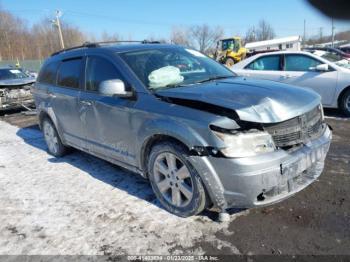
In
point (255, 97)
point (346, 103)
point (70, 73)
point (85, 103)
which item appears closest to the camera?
point (255, 97)

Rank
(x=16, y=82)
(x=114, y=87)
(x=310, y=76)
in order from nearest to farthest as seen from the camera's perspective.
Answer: (x=114, y=87)
(x=310, y=76)
(x=16, y=82)

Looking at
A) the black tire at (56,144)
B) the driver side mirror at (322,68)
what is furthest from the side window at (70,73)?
the driver side mirror at (322,68)

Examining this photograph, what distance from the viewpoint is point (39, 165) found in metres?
5.45

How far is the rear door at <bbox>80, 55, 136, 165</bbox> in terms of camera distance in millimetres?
3787

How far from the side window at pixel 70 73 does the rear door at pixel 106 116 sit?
0.93 ft

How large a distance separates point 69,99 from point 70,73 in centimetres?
41

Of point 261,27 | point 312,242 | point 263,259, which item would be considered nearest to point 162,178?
point 263,259

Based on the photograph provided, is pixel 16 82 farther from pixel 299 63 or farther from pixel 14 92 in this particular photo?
pixel 299 63

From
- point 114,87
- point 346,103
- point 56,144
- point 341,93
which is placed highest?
point 114,87

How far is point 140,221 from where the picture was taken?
11.3ft

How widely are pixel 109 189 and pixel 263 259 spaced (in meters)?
2.21

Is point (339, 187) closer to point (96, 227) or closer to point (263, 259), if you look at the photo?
point (263, 259)

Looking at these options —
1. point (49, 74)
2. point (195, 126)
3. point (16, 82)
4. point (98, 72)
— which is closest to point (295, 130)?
point (195, 126)

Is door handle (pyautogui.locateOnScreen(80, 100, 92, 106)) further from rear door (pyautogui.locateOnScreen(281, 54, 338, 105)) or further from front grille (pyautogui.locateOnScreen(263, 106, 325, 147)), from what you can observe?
rear door (pyautogui.locateOnScreen(281, 54, 338, 105))
